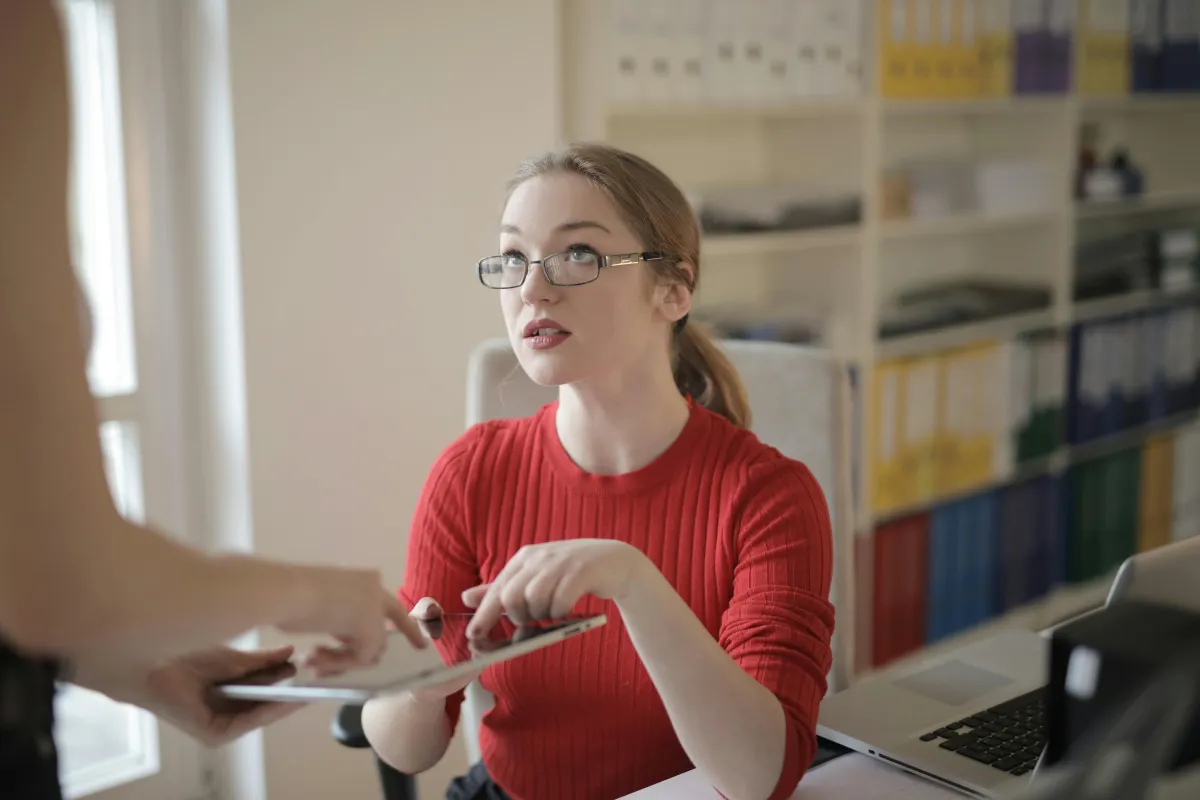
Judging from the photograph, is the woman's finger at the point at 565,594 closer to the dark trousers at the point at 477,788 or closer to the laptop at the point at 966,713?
the laptop at the point at 966,713

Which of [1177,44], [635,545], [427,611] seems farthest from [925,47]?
[427,611]

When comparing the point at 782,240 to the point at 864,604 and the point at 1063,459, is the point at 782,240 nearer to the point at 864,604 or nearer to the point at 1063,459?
the point at 864,604

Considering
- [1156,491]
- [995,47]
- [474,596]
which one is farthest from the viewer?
[1156,491]

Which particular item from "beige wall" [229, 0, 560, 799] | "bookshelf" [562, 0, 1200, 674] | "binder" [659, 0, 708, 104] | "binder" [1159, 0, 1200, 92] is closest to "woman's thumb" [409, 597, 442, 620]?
"beige wall" [229, 0, 560, 799]

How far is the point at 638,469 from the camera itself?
1447mm

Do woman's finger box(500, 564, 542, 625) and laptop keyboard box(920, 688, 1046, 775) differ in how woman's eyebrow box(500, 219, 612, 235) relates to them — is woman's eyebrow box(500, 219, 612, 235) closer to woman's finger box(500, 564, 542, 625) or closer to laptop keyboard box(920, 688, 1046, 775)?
woman's finger box(500, 564, 542, 625)

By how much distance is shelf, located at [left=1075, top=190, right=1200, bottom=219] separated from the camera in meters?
3.65

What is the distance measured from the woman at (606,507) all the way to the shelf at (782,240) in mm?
1171

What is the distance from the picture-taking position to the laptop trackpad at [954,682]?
55.3 inches

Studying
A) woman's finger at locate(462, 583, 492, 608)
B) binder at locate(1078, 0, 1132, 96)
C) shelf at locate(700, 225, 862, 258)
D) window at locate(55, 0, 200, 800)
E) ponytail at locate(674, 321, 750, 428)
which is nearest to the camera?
woman's finger at locate(462, 583, 492, 608)

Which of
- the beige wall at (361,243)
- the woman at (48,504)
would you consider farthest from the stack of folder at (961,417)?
the woman at (48,504)

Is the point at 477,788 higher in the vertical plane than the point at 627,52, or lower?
lower

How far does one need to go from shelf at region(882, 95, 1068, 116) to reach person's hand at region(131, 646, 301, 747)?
2.32 m

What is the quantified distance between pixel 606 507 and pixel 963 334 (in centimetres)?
213
